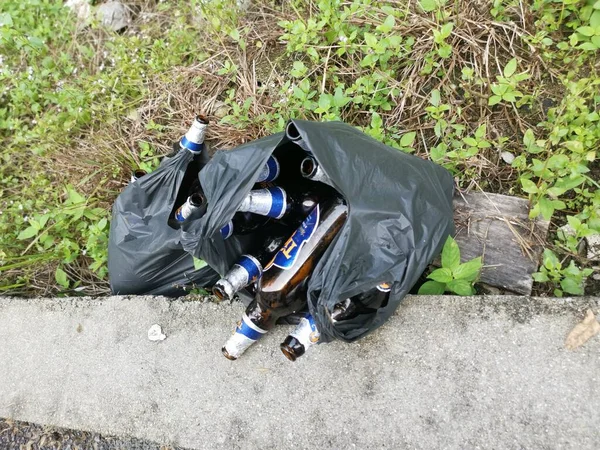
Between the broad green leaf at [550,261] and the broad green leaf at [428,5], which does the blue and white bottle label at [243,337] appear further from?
the broad green leaf at [428,5]

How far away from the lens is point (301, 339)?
1462mm

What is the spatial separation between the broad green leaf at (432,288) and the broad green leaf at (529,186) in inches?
17.2

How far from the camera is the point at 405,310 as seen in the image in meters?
1.53

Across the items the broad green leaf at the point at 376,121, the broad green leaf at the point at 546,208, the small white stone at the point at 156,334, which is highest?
the broad green leaf at the point at 376,121

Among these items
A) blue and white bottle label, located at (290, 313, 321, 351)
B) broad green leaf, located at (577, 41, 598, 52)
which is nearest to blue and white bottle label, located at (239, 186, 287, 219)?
blue and white bottle label, located at (290, 313, 321, 351)

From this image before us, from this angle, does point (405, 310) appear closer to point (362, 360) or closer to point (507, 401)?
point (362, 360)

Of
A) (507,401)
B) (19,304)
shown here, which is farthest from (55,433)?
(507,401)

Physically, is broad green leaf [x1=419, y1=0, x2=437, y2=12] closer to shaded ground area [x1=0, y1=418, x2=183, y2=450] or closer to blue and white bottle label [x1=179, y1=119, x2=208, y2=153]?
blue and white bottle label [x1=179, y1=119, x2=208, y2=153]

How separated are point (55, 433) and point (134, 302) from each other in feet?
2.49

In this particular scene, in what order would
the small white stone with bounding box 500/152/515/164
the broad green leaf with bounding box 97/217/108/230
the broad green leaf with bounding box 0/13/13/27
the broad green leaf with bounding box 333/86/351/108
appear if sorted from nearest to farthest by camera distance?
the small white stone with bounding box 500/152/515/164 → the broad green leaf with bounding box 333/86/351/108 → the broad green leaf with bounding box 97/217/108/230 → the broad green leaf with bounding box 0/13/13/27

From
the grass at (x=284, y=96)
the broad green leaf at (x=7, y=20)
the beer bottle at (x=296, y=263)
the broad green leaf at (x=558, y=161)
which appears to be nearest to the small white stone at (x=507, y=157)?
the grass at (x=284, y=96)

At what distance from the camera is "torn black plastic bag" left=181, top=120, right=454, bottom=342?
131 centimetres

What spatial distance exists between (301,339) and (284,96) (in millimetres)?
1140

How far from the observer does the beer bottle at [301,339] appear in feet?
4.76
